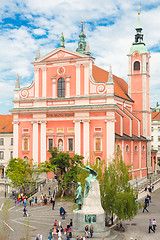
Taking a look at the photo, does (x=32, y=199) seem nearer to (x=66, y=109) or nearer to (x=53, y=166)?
(x=53, y=166)

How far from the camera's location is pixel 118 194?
1121 inches

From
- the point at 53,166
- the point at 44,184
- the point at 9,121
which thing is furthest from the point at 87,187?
the point at 9,121

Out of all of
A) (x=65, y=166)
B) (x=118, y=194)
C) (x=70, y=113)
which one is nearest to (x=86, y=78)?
(x=70, y=113)

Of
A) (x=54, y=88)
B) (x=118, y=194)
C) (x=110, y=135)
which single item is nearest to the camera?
(x=118, y=194)

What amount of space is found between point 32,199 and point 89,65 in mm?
19144

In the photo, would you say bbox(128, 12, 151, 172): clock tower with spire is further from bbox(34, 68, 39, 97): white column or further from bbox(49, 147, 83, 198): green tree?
bbox(49, 147, 83, 198): green tree

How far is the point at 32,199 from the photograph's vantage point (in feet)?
132

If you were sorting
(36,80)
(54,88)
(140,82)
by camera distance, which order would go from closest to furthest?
(54,88) → (36,80) → (140,82)

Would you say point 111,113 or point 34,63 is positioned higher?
point 34,63

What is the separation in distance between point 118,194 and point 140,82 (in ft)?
117

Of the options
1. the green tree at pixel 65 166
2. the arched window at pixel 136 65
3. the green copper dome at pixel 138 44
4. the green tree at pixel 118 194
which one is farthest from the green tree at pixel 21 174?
the green copper dome at pixel 138 44

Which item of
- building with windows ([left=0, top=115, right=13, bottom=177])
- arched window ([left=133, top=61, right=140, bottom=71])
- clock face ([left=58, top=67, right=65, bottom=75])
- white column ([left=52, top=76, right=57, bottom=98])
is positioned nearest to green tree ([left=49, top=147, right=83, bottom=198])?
white column ([left=52, top=76, right=57, bottom=98])

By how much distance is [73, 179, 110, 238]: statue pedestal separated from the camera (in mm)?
26203

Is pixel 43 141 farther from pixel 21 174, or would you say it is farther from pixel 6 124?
pixel 6 124
